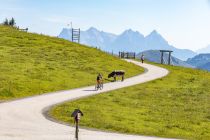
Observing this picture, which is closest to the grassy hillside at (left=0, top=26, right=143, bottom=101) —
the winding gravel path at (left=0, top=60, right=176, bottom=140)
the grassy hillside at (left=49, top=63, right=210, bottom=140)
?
the winding gravel path at (left=0, top=60, right=176, bottom=140)

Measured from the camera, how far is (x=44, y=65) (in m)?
72.5

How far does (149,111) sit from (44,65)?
33.5 metres

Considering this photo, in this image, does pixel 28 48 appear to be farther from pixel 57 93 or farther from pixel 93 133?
pixel 93 133

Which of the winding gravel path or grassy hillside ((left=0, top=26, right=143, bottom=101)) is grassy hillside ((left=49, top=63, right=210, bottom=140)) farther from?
grassy hillside ((left=0, top=26, right=143, bottom=101))

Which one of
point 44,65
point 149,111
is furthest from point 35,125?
point 44,65

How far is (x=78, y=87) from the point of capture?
57.2 m

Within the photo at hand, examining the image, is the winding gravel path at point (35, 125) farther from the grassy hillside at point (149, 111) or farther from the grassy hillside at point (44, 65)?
the grassy hillside at point (44, 65)

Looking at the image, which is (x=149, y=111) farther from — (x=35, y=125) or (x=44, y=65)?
(x=44, y=65)

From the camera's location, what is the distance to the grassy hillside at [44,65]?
2142 inches

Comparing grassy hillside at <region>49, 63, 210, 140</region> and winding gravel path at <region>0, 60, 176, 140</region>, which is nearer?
winding gravel path at <region>0, 60, 176, 140</region>

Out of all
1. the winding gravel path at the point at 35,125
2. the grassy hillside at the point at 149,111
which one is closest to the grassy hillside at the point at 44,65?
the winding gravel path at the point at 35,125

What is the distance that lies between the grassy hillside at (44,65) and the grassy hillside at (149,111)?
866 cm

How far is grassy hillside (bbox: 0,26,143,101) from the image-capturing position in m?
54.4

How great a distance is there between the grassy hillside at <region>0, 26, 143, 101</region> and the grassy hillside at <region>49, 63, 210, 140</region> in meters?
8.66
